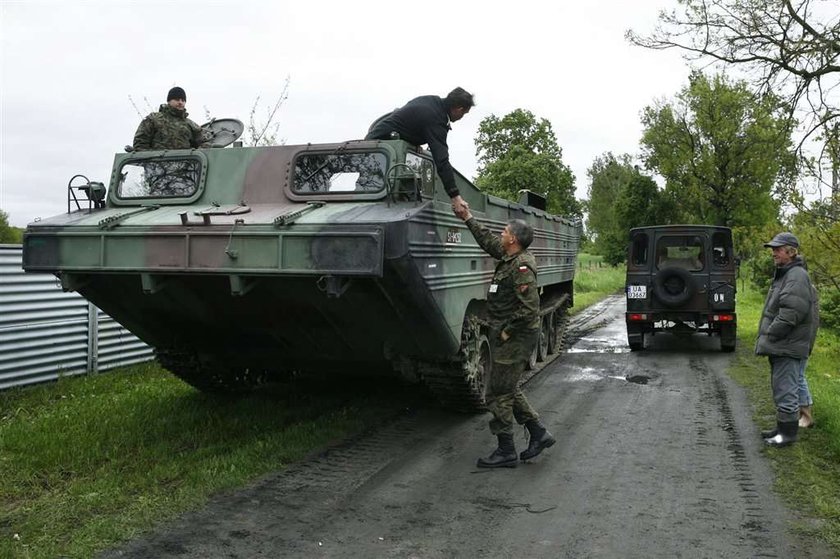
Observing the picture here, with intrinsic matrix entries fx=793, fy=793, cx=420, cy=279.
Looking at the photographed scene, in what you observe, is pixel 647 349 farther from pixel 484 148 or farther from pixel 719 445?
pixel 484 148

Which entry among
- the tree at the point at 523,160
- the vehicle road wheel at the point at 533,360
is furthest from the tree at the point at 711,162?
the vehicle road wheel at the point at 533,360

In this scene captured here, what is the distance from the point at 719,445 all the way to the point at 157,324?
174 inches

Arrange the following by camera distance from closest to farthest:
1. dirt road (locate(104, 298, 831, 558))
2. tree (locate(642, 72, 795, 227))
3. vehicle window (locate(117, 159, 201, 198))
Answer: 1. dirt road (locate(104, 298, 831, 558))
2. vehicle window (locate(117, 159, 201, 198))
3. tree (locate(642, 72, 795, 227))

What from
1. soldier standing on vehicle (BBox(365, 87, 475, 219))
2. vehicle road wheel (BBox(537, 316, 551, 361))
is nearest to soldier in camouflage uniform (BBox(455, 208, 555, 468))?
soldier standing on vehicle (BBox(365, 87, 475, 219))

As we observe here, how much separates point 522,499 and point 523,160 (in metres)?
34.3

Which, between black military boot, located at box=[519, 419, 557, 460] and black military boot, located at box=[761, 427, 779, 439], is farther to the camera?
black military boot, located at box=[761, 427, 779, 439]

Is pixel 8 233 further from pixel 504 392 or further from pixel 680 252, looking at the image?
pixel 504 392

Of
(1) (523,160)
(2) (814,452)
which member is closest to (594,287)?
(1) (523,160)

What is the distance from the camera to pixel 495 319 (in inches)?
212

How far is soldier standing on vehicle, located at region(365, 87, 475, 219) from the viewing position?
19.4 ft

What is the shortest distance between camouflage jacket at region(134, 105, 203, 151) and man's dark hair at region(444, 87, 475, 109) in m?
2.41

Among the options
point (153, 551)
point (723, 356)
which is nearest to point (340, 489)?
point (153, 551)

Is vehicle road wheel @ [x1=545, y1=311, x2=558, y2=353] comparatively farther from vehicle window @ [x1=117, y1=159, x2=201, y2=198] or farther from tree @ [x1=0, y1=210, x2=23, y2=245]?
tree @ [x1=0, y1=210, x2=23, y2=245]

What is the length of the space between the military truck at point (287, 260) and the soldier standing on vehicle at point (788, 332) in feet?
7.45
